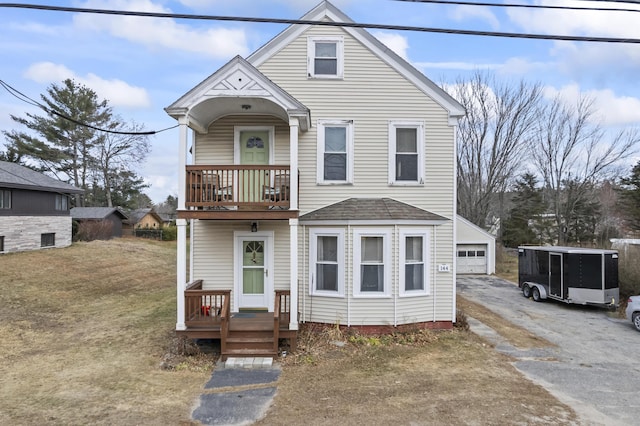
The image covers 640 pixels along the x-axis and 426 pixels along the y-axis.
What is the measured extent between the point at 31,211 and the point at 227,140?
17.4 metres

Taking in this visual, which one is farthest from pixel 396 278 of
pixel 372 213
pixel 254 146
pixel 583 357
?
pixel 254 146

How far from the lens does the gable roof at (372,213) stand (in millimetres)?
9312

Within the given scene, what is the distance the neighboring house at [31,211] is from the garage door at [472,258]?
24629 millimetres

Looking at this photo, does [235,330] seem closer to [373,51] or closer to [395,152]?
[395,152]

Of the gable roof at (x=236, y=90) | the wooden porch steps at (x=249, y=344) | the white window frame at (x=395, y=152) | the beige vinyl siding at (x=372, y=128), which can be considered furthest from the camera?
the white window frame at (x=395, y=152)

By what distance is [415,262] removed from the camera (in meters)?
9.75

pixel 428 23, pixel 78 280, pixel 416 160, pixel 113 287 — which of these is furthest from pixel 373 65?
pixel 78 280

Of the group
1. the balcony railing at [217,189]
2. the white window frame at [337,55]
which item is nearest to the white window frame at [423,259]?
the balcony railing at [217,189]

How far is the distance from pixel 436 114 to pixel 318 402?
25.5ft

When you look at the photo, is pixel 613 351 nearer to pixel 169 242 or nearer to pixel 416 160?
pixel 416 160

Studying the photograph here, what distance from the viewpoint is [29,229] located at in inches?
811

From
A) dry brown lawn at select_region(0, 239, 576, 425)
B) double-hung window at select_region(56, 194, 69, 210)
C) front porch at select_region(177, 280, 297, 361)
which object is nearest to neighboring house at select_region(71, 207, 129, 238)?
double-hung window at select_region(56, 194, 69, 210)

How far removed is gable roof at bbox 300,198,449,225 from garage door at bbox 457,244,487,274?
1433cm

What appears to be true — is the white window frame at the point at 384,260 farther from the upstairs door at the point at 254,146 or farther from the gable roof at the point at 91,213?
the gable roof at the point at 91,213
